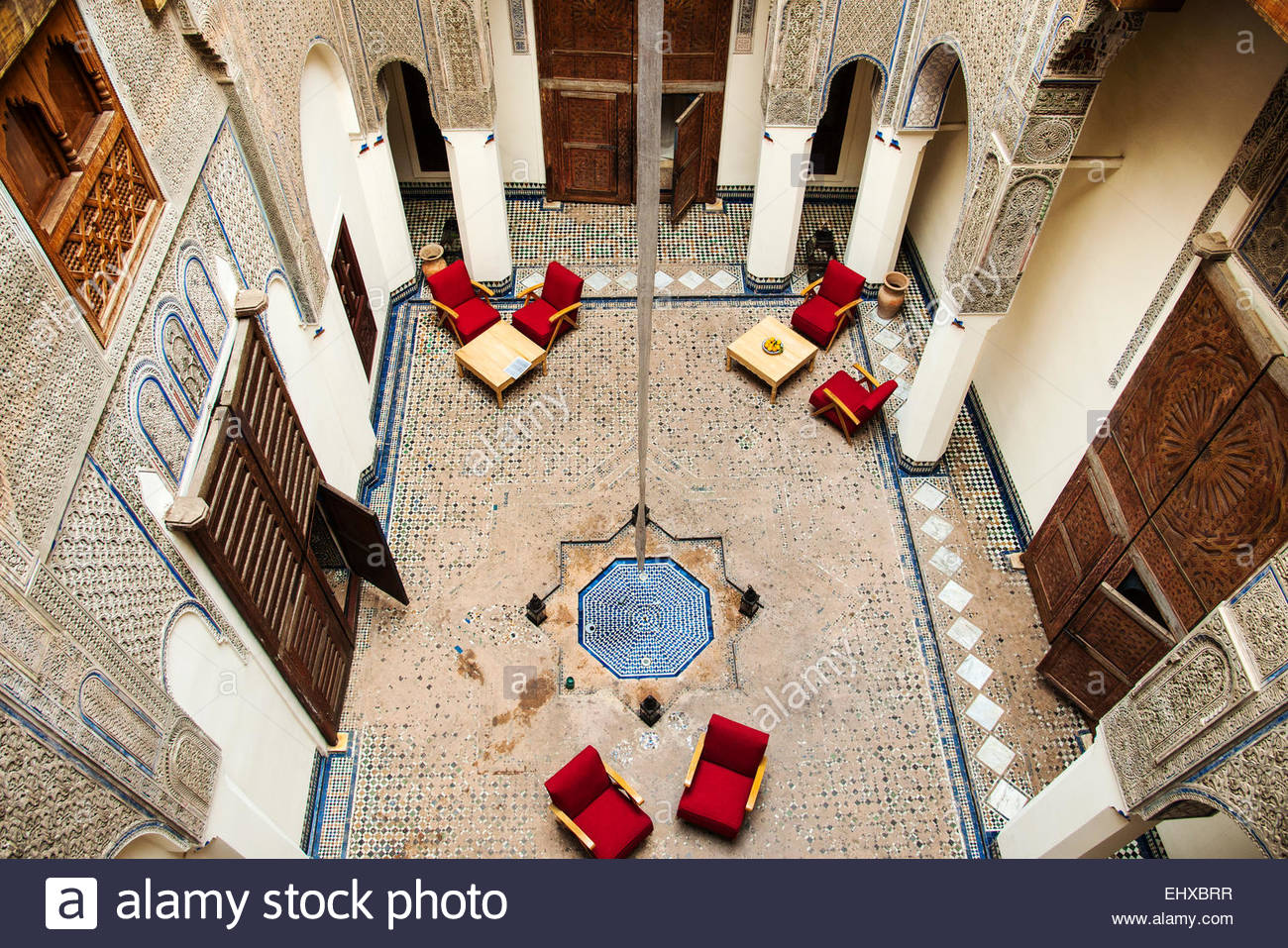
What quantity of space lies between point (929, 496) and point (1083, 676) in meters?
1.36

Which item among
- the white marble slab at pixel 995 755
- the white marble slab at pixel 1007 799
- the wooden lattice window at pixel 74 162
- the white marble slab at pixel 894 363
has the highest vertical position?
the wooden lattice window at pixel 74 162

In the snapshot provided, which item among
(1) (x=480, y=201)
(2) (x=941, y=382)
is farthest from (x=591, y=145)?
(2) (x=941, y=382)

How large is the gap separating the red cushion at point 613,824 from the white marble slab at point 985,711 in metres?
1.69

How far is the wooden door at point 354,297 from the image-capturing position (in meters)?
4.98

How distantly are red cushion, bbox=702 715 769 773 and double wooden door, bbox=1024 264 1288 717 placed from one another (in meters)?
1.56

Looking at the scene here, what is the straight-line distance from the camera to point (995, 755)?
4.08m

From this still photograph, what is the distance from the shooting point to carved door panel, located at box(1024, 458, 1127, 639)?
388 cm

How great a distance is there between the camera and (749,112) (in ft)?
21.0

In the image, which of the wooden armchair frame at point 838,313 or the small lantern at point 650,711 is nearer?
the small lantern at point 650,711

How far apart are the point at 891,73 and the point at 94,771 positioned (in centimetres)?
517

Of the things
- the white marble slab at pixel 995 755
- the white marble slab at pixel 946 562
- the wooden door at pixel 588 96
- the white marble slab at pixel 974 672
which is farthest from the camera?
the wooden door at pixel 588 96

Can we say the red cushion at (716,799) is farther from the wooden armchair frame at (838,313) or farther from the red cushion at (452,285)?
the red cushion at (452,285)

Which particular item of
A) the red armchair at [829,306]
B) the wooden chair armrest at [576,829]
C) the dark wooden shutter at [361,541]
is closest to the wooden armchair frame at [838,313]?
the red armchair at [829,306]

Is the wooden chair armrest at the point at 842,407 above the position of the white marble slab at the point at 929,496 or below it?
above
